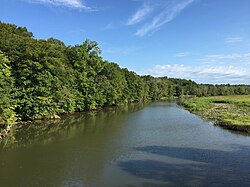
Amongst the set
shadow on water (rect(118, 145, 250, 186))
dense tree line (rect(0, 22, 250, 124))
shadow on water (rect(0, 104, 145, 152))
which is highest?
dense tree line (rect(0, 22, 250, 124))

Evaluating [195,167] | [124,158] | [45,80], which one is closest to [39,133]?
[45,80]

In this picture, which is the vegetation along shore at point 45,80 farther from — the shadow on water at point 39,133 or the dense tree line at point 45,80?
the shadow on water at point 39,133

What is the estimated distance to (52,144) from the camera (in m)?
24.0

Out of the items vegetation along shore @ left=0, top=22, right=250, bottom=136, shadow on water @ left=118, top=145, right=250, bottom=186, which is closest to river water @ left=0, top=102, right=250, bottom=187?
shadow on water @ left=118, top=145, right=250, bottom=186

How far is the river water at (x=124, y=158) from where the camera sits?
14703 millimetres

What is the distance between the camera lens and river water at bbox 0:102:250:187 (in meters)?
14.7

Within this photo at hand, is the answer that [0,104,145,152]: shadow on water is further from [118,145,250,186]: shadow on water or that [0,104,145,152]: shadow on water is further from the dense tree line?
[118,145,250,186]: shadow on water

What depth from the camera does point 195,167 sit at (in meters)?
17.1

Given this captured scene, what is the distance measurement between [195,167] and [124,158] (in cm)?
519

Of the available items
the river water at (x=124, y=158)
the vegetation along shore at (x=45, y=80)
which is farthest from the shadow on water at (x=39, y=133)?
the vegetation along shore at (x=45, y=80)

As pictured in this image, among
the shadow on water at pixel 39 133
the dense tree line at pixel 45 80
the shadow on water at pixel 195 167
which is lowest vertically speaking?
the shadow on water at pixel 195 167

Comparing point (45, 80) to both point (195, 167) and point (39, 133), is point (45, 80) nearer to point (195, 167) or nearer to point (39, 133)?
point (39, 133)

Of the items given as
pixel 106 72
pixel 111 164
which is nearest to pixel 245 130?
pixel 111 164

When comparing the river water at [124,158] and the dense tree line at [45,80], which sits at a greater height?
the dense tree line at [45,80]
